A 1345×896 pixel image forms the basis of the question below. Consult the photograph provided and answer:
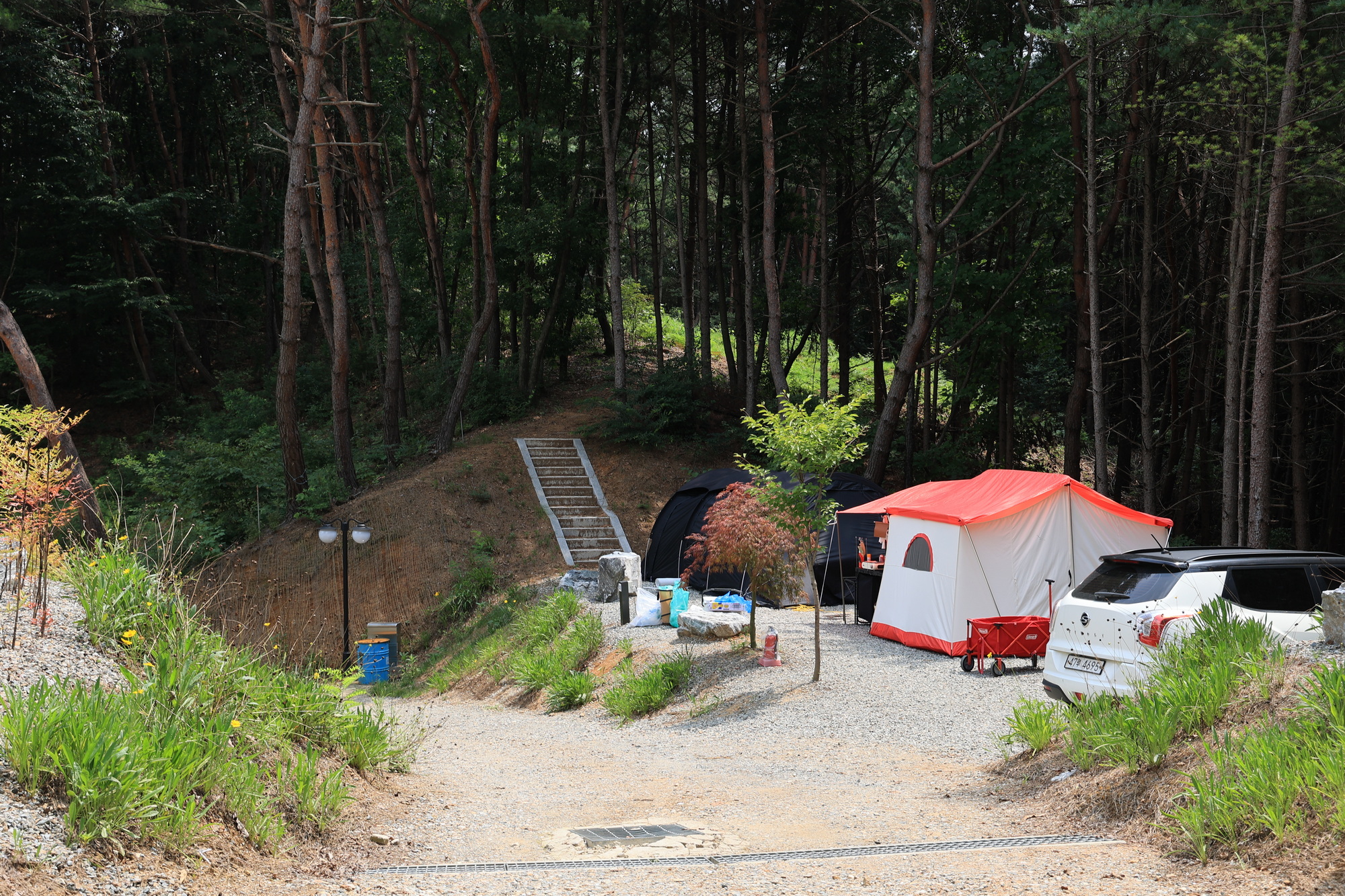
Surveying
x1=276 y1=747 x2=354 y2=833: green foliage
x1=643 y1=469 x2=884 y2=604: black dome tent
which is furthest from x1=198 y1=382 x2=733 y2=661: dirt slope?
x1=276 y1=747 x2=354 y2=833: green foliage

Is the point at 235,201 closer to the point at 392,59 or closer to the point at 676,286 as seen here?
the point at 392,59

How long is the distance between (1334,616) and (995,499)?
20.1ft

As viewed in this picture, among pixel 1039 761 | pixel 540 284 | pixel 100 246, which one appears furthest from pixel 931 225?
pixel 100 246

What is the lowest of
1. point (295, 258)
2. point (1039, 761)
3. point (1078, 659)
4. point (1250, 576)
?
point (1039, 761)

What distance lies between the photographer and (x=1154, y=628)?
6812mm

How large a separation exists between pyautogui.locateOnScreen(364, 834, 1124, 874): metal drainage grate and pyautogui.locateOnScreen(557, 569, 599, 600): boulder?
10.7 metres

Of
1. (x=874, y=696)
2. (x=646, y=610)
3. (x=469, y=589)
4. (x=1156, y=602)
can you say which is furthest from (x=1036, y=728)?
(x=469, y=589)

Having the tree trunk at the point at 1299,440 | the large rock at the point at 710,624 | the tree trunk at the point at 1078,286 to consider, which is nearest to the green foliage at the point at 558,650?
the large rock at the point at 710,624

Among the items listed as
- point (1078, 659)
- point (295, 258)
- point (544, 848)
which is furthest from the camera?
point (295, 258)

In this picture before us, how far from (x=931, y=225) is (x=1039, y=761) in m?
13.5

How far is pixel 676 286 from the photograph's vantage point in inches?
1753

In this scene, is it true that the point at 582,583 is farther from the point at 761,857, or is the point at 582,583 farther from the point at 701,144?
the point at 701,144

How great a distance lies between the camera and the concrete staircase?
62.4 ft

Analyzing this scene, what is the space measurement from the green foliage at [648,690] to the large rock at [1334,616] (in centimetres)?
643
